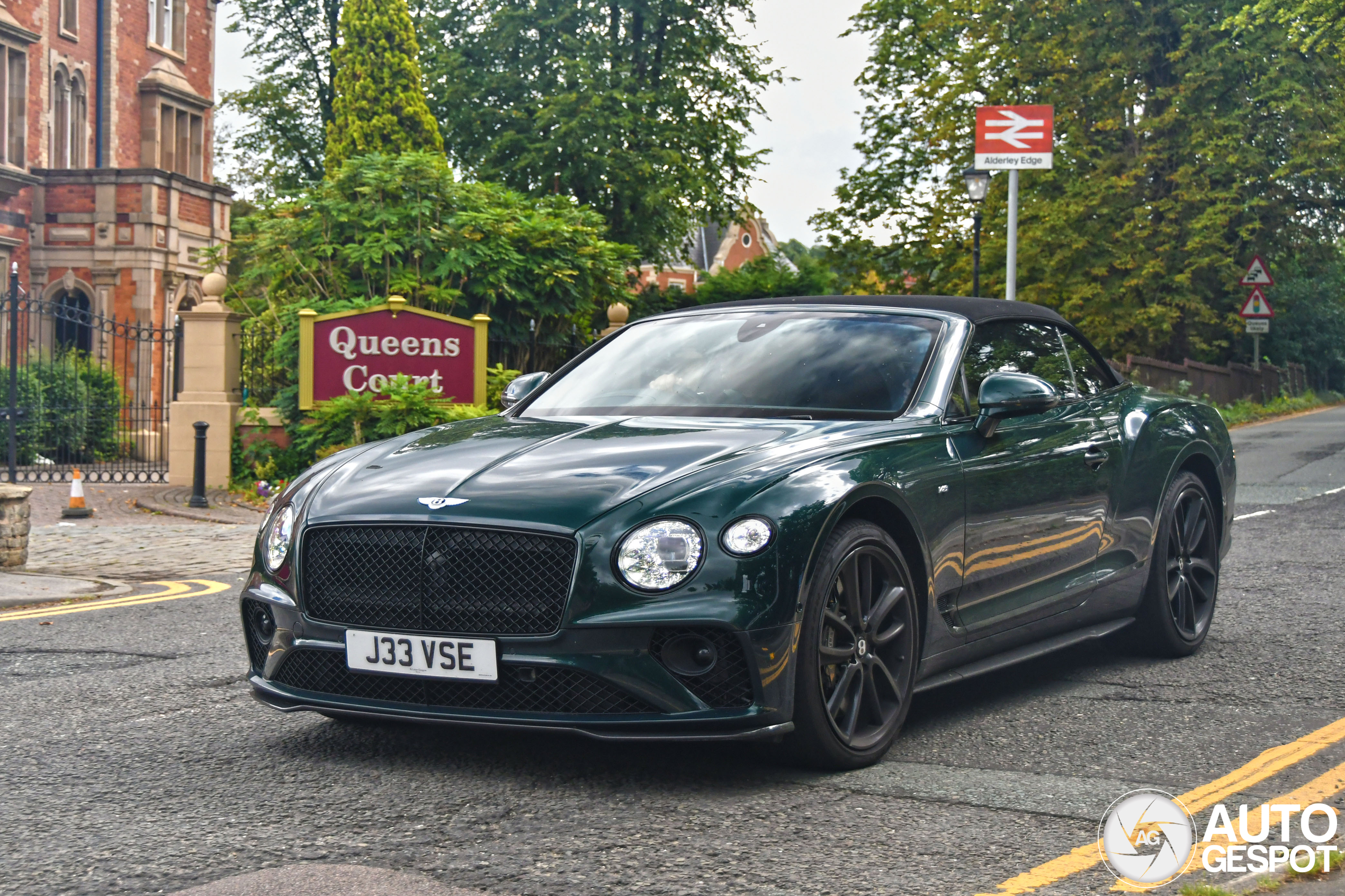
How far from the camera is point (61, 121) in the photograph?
35594 millimetres

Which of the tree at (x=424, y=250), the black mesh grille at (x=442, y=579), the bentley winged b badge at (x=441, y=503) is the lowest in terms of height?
the black mesh grille at (x=442, y=579)

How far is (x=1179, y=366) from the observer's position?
34469 mm

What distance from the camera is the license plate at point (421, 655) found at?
440cm

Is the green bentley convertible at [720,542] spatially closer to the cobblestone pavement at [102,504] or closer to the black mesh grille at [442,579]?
the black mesh grille at [442,579]

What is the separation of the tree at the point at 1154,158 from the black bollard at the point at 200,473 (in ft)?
73.5

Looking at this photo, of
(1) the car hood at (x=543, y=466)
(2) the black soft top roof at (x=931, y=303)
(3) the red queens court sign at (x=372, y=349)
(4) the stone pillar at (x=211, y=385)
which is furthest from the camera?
(4) the stone pillar at (x=211, y=385)

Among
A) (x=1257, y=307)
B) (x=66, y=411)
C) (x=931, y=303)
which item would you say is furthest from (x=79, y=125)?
(x=931, y=303)

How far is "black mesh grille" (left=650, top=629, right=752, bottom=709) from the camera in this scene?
431 centimetres

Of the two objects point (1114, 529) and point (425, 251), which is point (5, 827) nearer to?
point (1114, 529)

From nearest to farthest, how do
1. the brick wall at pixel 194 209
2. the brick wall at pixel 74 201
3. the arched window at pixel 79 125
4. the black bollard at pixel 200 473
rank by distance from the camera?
the black bollard at pixel 200 473 < the brick wall at pixel 74 201 < the brick wall at pixel 194 209 < the arched window at pixel 79 125

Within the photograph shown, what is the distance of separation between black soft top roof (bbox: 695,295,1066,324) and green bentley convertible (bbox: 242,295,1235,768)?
24mm

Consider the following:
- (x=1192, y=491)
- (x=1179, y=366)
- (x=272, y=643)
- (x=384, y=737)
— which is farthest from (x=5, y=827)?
(x=1179, y=366)

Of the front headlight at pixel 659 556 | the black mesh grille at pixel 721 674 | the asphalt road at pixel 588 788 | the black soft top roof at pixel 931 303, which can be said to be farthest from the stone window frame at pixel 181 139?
the black mesh grille at pixel 721 674

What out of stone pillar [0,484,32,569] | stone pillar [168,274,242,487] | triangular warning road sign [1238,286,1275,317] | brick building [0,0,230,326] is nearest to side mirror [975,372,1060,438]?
stone pillar [0,484,32,569]
